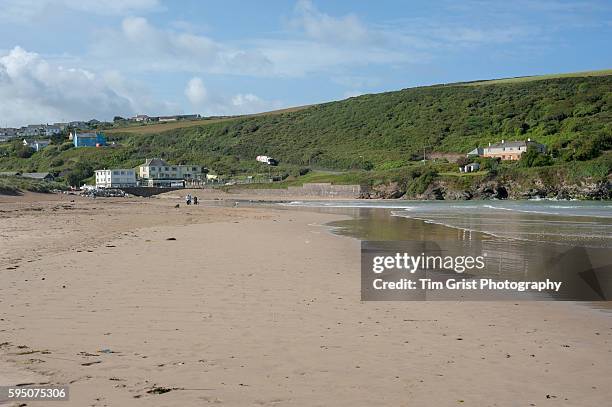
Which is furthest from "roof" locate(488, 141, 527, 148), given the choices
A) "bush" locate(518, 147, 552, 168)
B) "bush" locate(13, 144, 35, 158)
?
"bush" locate(13, 144, 35, 158)

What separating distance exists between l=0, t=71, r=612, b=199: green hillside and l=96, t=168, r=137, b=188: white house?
38.6 feet

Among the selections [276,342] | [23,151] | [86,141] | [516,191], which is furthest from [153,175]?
[276,342]

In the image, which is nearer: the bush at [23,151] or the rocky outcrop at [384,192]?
the rocky outcrop at [384,192]

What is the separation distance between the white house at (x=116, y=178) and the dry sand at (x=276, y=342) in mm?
83931

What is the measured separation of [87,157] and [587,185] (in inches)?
3413

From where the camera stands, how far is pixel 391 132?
109 meters

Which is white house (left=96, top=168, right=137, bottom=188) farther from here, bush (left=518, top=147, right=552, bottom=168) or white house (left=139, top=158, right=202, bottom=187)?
bush (left=518, top=147, right=552, bottom=168)

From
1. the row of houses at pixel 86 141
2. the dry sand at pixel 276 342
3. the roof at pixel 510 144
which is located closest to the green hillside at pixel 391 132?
the roof at pixel 510 144

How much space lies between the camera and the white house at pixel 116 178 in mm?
92750

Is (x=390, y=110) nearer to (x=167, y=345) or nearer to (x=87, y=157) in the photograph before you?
(x=87, y=157)

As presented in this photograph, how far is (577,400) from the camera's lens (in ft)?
17.0

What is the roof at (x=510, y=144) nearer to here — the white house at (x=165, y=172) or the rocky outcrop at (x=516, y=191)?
the rocky outcrop at (x=516, y=191)

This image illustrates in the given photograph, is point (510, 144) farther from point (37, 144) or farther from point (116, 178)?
point (37, 144)

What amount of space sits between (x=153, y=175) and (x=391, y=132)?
1656 inches
